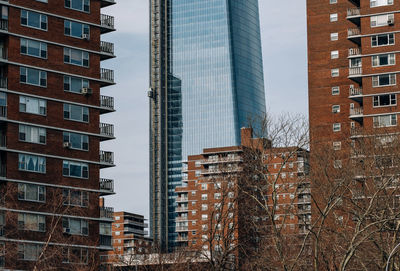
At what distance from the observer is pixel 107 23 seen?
347 feet

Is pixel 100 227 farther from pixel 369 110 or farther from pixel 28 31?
pixel 369 110

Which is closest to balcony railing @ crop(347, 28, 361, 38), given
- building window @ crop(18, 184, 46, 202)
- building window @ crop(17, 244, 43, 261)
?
building window @ crop(18, 184, 46, 202)

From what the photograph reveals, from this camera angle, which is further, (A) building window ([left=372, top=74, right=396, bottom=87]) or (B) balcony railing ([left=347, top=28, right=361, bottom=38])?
(B) balcony railing ([left=347, top=28, right=361, bottom=38])

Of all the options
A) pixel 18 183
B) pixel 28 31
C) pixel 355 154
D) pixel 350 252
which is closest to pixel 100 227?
pixel 18 183

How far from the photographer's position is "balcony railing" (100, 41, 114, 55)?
104906 millimetres

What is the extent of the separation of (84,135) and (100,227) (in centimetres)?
1016

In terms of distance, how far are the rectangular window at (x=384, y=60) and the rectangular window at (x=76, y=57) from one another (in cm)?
3822

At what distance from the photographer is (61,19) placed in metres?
101

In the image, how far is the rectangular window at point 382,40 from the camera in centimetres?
11844

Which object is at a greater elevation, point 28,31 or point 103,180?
point 28,31

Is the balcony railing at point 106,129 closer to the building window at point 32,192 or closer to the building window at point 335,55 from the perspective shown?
the building window at point 32,192

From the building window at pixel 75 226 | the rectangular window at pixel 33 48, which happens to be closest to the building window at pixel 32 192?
the building window at pixel 75 226

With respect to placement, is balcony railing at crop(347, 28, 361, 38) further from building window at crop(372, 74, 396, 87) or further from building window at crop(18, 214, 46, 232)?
building window at crop(18, 214, 46, 232)

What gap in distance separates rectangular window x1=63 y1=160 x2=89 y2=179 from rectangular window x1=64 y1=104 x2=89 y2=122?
492 cm
